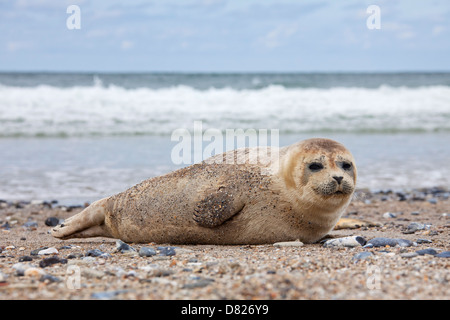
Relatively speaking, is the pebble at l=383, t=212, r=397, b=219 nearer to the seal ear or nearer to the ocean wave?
the seal ear

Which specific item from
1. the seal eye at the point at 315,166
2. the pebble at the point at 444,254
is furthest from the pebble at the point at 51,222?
the pebble at the point at 444,254

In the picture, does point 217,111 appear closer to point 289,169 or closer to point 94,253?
point 289,169

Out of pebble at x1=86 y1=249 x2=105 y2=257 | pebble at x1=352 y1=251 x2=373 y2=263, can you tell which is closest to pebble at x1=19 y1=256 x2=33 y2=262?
pebble at x1=86 y1=249 x2=105 y2=257

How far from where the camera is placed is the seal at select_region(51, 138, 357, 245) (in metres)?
4.50

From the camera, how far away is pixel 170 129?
55.0 ft

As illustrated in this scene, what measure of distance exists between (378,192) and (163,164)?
4047mm

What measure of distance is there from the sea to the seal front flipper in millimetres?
3869

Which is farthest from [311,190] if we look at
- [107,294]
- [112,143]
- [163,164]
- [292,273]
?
[112,143]

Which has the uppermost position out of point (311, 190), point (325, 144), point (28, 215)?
point (325, 144)

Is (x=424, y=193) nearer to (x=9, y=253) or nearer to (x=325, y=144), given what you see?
(x=325, y=144)

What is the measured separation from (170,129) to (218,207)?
39.9ft

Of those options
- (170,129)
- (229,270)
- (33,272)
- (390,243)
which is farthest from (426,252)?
(170,129)

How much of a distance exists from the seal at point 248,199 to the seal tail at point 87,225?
257 millimetres

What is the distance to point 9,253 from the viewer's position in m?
A: 4.84
